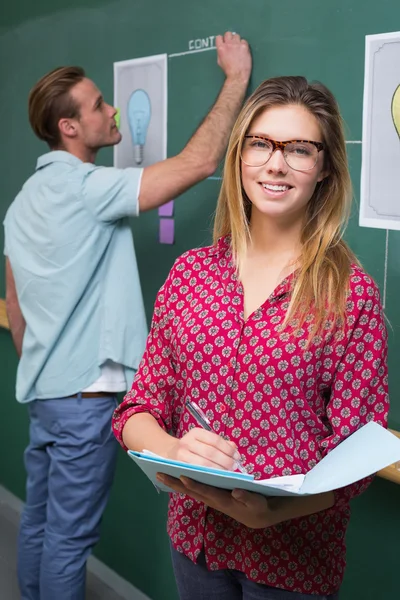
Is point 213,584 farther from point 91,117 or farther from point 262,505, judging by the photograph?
point 91,117

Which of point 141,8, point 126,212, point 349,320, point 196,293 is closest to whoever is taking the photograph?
point 349,320

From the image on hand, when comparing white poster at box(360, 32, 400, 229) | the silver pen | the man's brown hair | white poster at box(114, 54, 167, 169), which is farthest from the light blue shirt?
the silver pen

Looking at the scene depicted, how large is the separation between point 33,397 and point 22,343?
246 millimetres

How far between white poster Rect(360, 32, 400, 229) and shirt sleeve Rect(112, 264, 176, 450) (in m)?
0.56

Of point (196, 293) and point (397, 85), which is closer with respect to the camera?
point (196, 293)

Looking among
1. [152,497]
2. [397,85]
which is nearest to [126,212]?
[397,85]

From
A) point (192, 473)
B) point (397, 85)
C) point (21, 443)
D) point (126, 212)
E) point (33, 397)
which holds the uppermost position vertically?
point (397, 85)

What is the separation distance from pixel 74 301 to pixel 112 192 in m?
0.33

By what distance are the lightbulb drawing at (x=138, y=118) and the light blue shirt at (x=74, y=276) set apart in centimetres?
37

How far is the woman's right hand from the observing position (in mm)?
1142

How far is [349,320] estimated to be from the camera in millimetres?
1199

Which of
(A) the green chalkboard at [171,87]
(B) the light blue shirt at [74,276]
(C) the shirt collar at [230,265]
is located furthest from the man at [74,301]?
(C) the shirt collar at [230,265]

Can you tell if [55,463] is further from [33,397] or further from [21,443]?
[21,443]

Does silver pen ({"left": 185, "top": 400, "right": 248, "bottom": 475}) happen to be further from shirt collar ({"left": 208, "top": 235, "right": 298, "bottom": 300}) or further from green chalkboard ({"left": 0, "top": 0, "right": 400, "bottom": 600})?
green chalkboard ({"left": 0, "top": 0, "right": 400, "bottom": 600})
